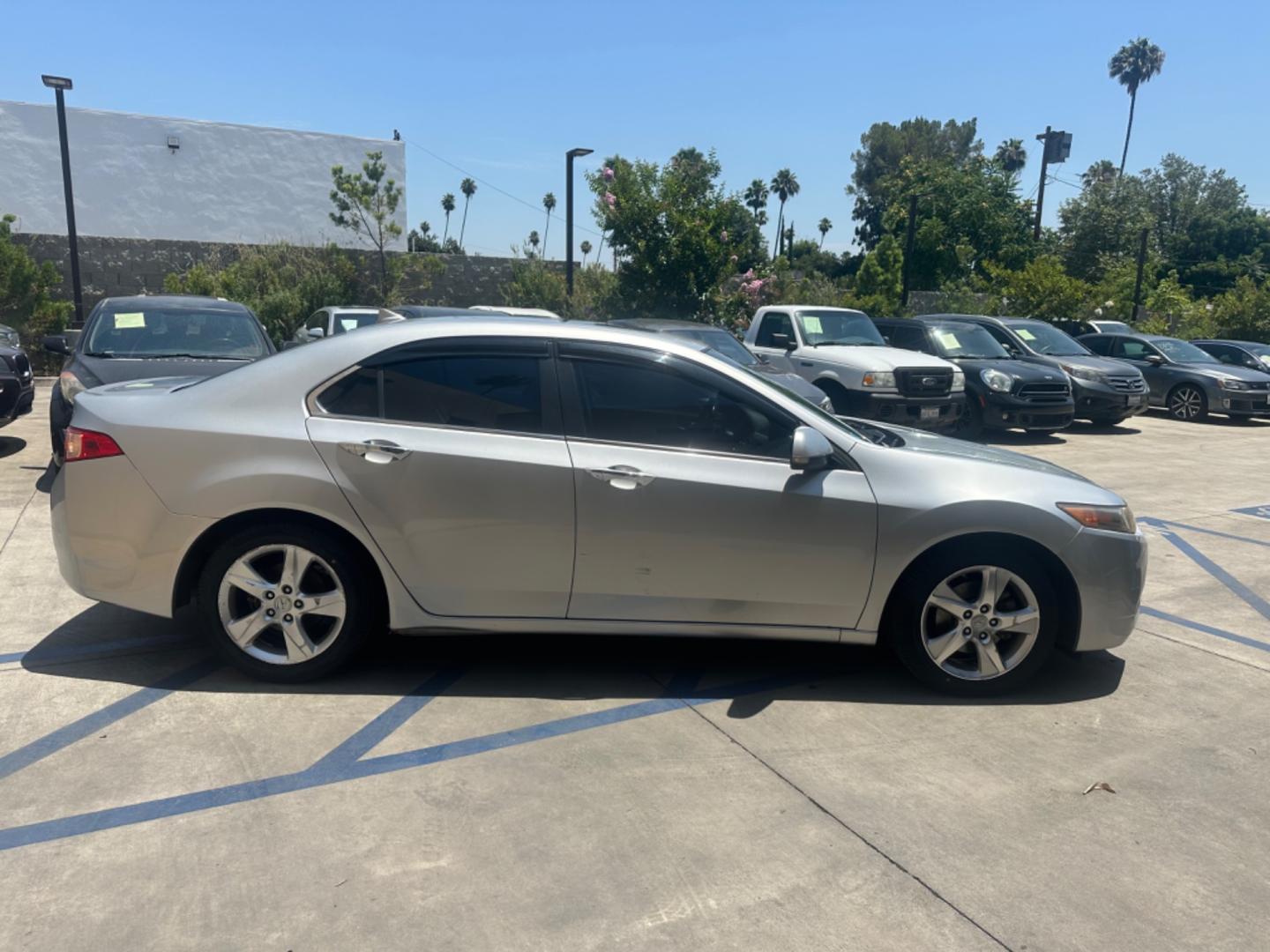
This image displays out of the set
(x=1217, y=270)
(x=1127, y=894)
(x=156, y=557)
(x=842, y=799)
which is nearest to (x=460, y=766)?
(x=842, y=799)

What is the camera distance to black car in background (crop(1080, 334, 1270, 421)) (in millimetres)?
17017

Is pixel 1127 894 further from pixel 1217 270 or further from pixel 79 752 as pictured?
pixel 1217 270

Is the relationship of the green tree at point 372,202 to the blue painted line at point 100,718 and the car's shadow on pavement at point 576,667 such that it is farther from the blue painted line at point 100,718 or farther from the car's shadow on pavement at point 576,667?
the blue painted line at point 100,718

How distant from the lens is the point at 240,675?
4.46 m

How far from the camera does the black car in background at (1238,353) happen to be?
20000 millimetres

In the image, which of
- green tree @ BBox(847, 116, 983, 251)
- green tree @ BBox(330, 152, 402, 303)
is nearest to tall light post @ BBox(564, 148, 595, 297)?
green tree @ BBox(330, 152, 402, 303)

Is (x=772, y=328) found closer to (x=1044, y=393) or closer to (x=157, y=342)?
(x=1044, y=393)

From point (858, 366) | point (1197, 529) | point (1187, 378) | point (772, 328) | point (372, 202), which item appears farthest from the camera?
point (372, 202)

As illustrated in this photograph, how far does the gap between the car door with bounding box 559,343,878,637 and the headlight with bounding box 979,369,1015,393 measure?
10512mm

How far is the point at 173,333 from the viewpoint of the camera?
908 cm

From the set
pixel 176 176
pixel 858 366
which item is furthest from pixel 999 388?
pixel 176 176

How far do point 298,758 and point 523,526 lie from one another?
1.27 metres

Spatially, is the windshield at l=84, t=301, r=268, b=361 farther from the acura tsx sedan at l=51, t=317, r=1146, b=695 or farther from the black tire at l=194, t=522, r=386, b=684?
the black tire at l=194, t=522, r=386, b=684

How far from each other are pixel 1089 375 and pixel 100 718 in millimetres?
15078
